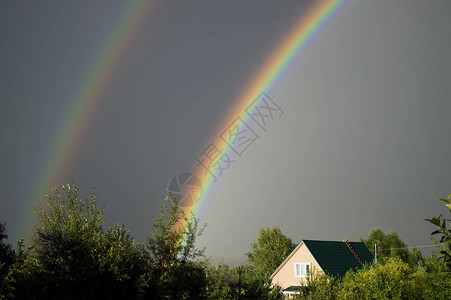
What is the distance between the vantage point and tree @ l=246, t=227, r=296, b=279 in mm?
91812

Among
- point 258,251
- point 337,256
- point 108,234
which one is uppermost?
point 258,251

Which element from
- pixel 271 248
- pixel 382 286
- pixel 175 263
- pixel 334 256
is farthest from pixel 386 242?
pixel 175 263

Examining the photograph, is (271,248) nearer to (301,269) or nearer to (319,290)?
(301,269)

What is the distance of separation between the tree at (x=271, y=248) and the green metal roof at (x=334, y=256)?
119ft

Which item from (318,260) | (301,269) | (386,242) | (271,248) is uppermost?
(386,242)

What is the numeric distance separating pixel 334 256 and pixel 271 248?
41034 millimetres

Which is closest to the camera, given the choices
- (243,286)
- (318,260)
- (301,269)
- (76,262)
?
(76,262)

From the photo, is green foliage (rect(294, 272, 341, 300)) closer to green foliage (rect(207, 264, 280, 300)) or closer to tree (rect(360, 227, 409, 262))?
green foliage (rect(207, 264, 280, 300))

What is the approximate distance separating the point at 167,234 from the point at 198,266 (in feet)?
5.94

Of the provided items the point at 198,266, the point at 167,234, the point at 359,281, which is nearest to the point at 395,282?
the point at 359,281

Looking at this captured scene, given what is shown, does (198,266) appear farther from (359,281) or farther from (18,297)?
(359,281)

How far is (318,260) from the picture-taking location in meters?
51.4

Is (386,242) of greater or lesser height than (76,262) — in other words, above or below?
above

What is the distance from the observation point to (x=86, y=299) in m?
14.8
